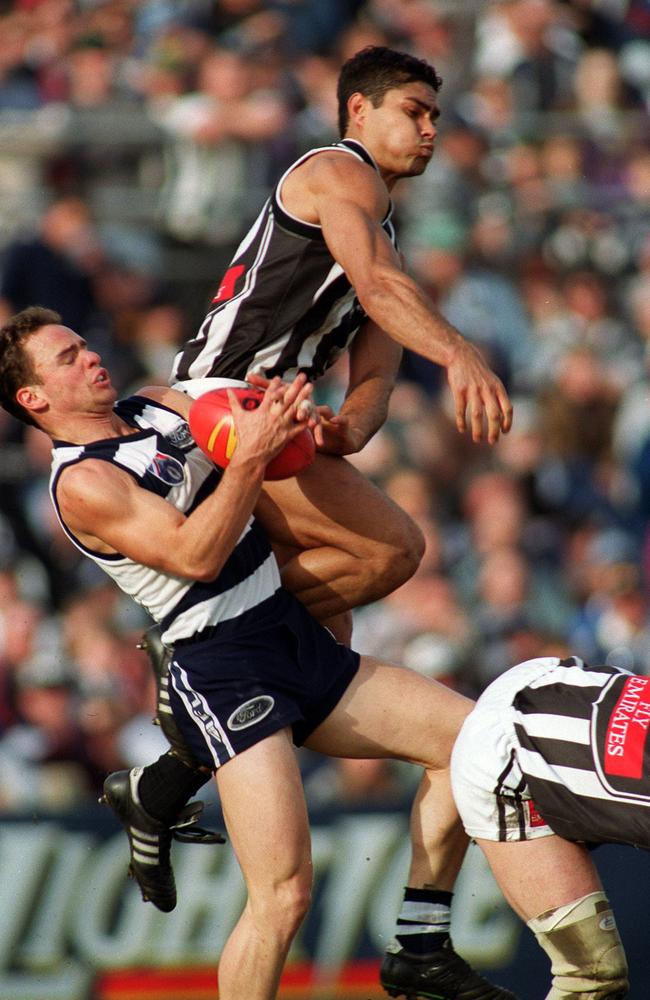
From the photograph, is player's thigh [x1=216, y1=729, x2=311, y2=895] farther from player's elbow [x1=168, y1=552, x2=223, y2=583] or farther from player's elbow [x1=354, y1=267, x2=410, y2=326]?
player's elbow [x1=354, y1=267, x2=410, y2=326]

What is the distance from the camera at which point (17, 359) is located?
16.1 ft

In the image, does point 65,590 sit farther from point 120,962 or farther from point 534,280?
point 534,280

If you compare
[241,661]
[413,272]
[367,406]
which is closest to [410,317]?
[367,406]

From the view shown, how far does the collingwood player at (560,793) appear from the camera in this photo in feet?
13.9

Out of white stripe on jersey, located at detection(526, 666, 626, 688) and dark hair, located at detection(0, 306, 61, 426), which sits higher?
dark hair, located at detection(0, 306, 61, 426)

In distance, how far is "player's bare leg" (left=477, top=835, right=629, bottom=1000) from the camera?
440 cm

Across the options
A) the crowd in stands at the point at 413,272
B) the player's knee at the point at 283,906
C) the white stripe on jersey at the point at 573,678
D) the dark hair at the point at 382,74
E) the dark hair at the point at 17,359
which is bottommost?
the crowd in stands at the point at 413,272

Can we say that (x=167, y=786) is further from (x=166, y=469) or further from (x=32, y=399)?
(x=32, y=399)

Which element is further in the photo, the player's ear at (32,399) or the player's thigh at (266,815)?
the player's ear at (32,399)

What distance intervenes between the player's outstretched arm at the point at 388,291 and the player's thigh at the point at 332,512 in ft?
2.23

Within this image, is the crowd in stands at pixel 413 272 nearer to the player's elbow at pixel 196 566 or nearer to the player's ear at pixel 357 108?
the player's elbow at pixel 196 566

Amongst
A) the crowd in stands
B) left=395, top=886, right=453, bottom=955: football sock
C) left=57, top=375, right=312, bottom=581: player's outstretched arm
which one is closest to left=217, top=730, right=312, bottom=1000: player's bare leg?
left=395, top=886, right=453, bottom=955: football sock

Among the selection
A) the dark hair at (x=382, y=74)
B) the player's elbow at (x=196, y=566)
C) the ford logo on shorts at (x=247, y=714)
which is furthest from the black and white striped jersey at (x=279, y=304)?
the ford logo on shorts at (x=247, y=714)

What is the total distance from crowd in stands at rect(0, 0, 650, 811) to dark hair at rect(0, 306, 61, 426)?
3.29m
